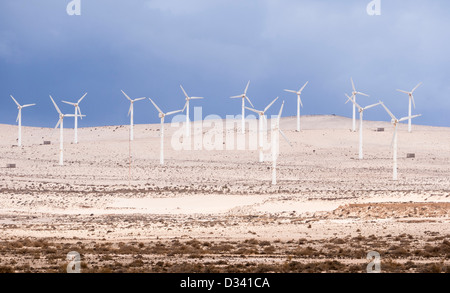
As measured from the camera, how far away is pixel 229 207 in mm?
65250

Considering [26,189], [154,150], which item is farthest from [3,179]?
[154,150]

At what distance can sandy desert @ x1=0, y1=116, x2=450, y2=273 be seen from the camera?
28.8m

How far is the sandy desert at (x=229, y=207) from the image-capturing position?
2884cm

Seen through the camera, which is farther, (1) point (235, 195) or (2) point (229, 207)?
(1) point (235, 195)

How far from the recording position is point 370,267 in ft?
83.3

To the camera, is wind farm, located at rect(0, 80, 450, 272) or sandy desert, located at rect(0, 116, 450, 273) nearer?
sandy desert, located at rect(0, 116, 450, 273)

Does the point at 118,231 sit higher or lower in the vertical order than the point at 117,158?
lower

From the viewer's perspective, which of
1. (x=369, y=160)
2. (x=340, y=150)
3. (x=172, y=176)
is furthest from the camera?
(x=340, y=150)

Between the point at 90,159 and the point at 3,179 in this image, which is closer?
the point at 3,179

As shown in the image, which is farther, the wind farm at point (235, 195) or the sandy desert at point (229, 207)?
the wind farm at point (235, 195)
